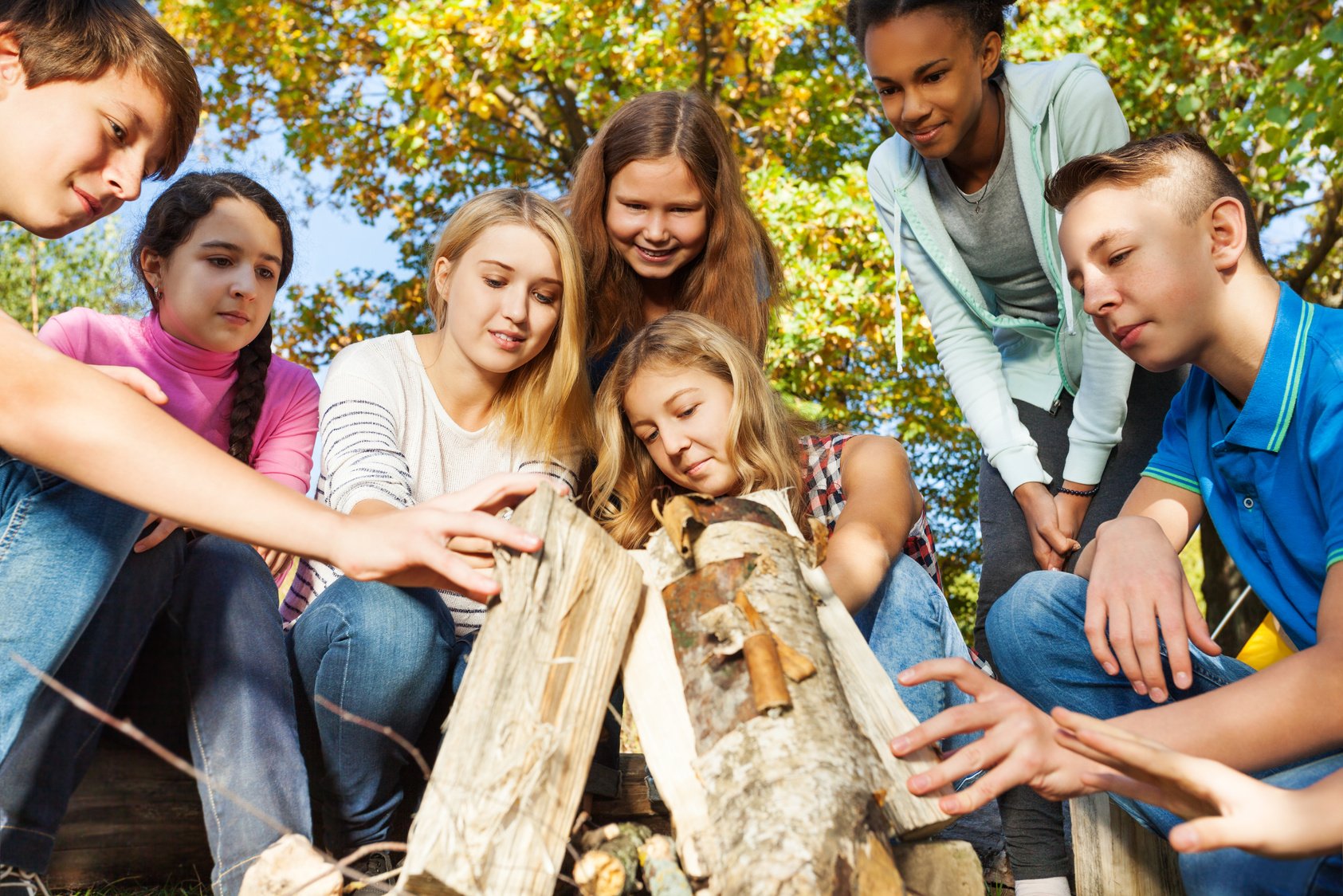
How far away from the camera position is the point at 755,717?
1419 mm

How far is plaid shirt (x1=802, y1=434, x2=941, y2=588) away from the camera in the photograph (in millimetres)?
2736

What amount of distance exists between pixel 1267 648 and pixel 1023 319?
1.12 m

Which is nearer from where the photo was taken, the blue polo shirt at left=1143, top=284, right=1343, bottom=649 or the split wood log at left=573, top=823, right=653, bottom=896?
the split wood log at left=573, top=823, right=653, bottom=896

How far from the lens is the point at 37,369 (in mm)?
1441

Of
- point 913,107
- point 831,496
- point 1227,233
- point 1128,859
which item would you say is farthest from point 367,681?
point 913,107

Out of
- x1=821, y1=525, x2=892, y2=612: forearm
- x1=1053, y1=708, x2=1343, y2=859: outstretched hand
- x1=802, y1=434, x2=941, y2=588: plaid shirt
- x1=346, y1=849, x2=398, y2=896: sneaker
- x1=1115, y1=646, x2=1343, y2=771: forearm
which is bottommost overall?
x1=346, y1=849, x2=398, y2=896: sneaker

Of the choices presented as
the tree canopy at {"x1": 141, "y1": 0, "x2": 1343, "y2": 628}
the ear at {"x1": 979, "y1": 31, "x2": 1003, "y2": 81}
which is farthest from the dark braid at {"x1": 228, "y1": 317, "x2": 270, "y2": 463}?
the tree canopy at {"x1": 141, "y1": 0, "x2": 1343, "y2": 628}

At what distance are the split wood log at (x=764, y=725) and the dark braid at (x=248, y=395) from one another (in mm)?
1499

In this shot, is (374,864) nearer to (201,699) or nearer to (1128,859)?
(201,699)

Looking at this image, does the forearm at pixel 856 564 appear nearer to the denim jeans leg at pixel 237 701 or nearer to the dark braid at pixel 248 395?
the denim jeans leg at pixel 237 701

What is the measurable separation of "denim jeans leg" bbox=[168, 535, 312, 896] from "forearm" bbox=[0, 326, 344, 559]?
0.63 meters

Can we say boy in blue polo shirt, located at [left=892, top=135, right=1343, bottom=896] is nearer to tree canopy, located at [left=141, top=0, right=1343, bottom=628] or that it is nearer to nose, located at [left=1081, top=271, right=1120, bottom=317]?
nose, located at [left=1081, top=271, right=1120, bottom=317]

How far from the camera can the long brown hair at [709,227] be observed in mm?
3211

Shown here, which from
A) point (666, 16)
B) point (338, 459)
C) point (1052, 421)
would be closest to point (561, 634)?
point (338, 459)
